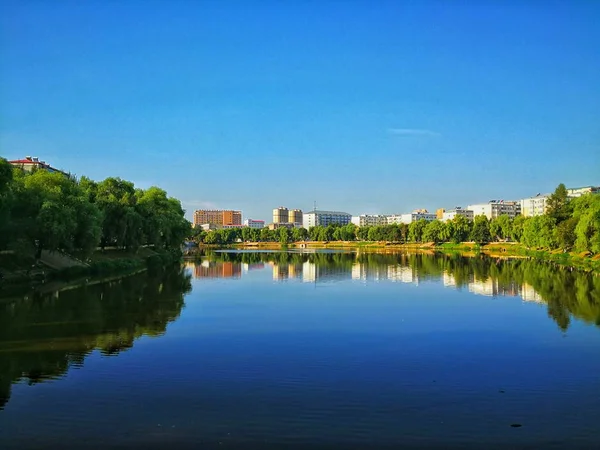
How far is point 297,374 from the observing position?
13148 mm

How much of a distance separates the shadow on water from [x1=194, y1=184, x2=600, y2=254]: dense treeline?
131 feet

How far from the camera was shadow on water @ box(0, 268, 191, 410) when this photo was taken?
14.1 m

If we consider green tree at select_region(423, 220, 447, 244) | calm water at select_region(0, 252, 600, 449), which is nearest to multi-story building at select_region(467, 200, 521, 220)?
green tree at select_region(423, 220, 447, 244)

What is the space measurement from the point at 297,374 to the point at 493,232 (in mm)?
103348

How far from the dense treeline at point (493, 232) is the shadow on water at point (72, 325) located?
39.9 meters

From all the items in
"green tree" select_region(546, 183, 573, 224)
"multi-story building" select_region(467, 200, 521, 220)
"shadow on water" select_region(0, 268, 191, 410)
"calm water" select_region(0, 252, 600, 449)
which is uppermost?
"multi-story building" select_region(467, 200, 521, 220)

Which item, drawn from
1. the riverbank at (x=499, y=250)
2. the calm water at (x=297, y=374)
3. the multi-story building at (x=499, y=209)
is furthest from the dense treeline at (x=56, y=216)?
the multi-story building at (x=499, y=209)

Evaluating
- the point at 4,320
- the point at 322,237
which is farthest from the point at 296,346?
the point at 322,237

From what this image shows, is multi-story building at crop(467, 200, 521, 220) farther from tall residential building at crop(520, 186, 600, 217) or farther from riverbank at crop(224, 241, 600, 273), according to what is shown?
riverbank at crop(224, 241, 600, 273)

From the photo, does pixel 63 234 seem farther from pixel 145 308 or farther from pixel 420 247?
pixel 420 247

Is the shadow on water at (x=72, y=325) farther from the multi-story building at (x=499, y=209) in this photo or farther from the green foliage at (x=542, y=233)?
the multi-story building at (x=499, y=209)

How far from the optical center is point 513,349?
53.6 feet

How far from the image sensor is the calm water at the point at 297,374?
9.34 meters

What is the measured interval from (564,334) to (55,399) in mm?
16177
